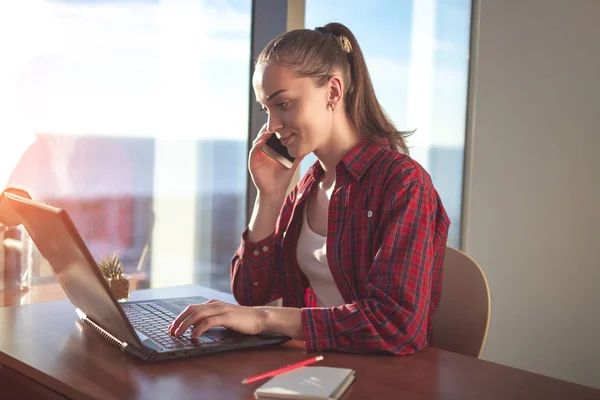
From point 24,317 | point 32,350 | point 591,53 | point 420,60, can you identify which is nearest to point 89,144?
point 24,317

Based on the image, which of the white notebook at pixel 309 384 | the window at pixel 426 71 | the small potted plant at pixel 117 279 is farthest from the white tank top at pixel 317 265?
the window at pixel 426 71

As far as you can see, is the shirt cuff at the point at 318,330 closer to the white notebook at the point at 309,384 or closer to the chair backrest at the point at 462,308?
the white notebook at the point at 309,384

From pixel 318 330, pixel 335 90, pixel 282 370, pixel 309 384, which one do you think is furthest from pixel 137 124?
pixel 309 384

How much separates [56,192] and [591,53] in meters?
2.38

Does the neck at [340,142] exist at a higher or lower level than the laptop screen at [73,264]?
higher

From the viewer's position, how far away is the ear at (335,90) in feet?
5.08

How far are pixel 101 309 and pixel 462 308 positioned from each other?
2.72ft

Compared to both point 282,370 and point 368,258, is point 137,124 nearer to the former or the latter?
point 368,258

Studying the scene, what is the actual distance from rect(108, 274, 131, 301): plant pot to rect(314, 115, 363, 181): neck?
58 cm

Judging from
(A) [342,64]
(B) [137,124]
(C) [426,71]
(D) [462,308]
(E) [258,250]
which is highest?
(C) [426,71]

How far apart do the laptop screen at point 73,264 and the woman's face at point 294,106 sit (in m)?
0.56

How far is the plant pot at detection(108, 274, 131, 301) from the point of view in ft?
5.35

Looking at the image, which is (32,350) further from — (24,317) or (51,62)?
(51,62)

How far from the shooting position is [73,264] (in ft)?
3.84
